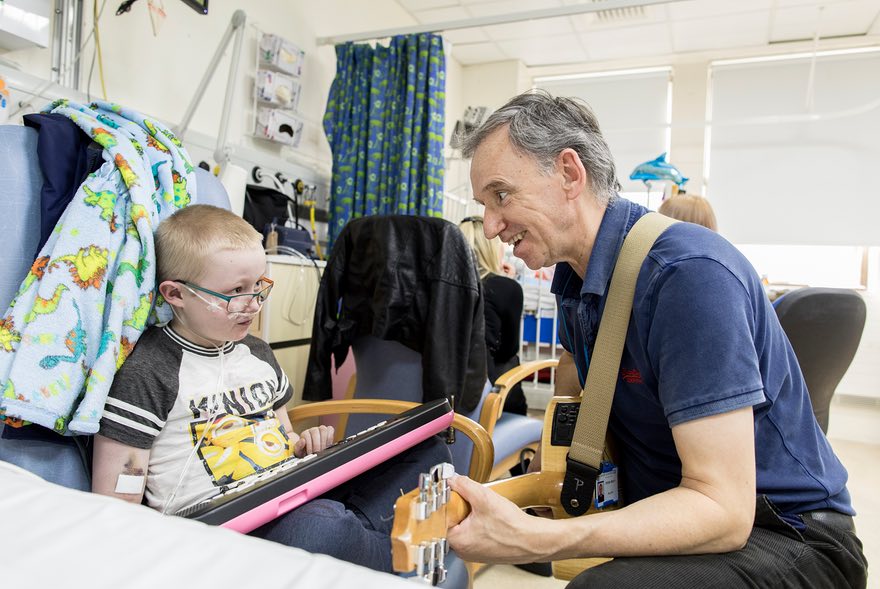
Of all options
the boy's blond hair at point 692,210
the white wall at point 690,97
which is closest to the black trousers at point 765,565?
the boy's blond hair at point 692,210

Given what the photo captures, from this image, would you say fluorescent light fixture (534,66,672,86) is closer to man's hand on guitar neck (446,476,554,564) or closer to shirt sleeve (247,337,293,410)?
shirt sleeve (247,337,293,410)

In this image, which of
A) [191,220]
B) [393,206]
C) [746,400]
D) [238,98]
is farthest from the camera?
[393,206]

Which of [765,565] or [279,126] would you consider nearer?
[765,565]

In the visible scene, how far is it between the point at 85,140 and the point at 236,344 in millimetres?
517

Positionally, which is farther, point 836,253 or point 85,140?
point 836,253

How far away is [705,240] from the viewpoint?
895 millimetres

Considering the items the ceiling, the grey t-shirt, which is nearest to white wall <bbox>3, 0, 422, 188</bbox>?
the ceiling

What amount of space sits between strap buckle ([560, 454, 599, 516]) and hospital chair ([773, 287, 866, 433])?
1.44m

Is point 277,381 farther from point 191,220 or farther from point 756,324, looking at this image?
point 756,324

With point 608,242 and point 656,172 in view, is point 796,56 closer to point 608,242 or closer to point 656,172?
point 656,172

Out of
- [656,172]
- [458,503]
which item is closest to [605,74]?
[656,172]

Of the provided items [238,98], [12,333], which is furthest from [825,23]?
[12,333]

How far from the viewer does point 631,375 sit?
98 cm

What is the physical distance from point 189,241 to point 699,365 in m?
0.95
